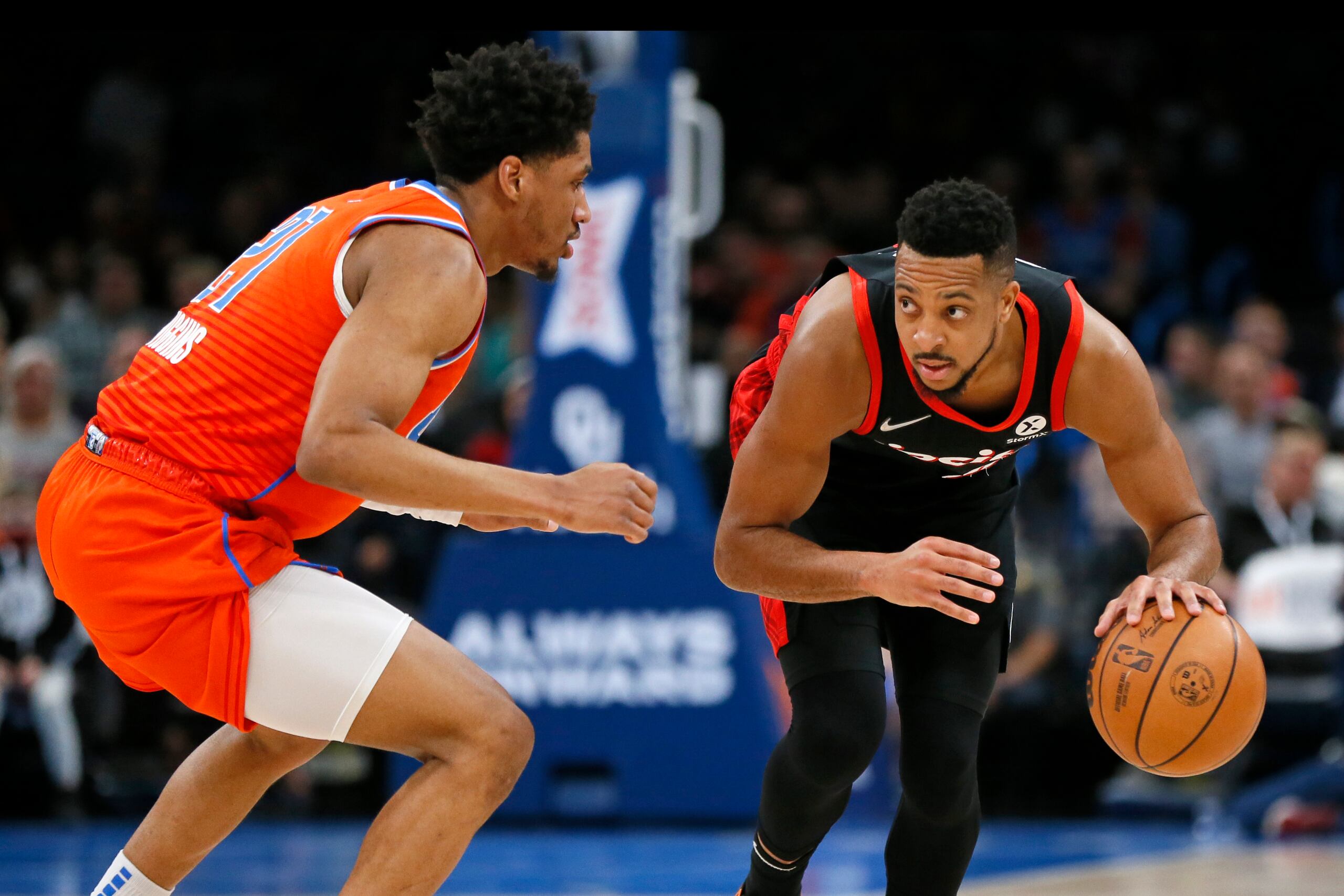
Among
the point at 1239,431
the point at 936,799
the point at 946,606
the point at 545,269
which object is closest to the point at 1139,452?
the point at 946,606

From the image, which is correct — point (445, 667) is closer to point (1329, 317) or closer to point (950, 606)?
point (950, 606)

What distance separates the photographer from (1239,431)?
8.41m

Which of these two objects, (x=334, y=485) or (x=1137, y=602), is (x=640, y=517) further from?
(x=1137, y=602)

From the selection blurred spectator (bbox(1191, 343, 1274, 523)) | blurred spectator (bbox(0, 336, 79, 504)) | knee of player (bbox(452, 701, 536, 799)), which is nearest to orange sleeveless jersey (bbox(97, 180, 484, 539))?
knee of player (bbox(452, 701, 536, 799))

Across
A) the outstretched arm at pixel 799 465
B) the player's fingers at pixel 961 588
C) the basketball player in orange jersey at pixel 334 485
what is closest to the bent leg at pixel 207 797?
the basketball player in orange jersey at pixel 334 485

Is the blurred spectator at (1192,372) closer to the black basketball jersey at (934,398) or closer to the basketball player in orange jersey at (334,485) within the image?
the black basketball jersey at (934,398)

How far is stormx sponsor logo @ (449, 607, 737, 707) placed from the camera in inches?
287

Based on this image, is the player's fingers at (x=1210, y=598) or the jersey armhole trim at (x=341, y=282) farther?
the player's fingers at (x=1210, y=598)

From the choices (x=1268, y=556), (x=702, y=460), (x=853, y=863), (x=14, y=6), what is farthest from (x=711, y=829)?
(x=14, y=6)

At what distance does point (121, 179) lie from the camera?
12.0 metres

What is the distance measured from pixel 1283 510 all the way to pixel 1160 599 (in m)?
4.76

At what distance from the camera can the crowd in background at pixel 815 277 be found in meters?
7.77

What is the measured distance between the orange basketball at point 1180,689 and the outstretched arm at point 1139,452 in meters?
0.08

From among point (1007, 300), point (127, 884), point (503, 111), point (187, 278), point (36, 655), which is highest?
point (503, 111)
